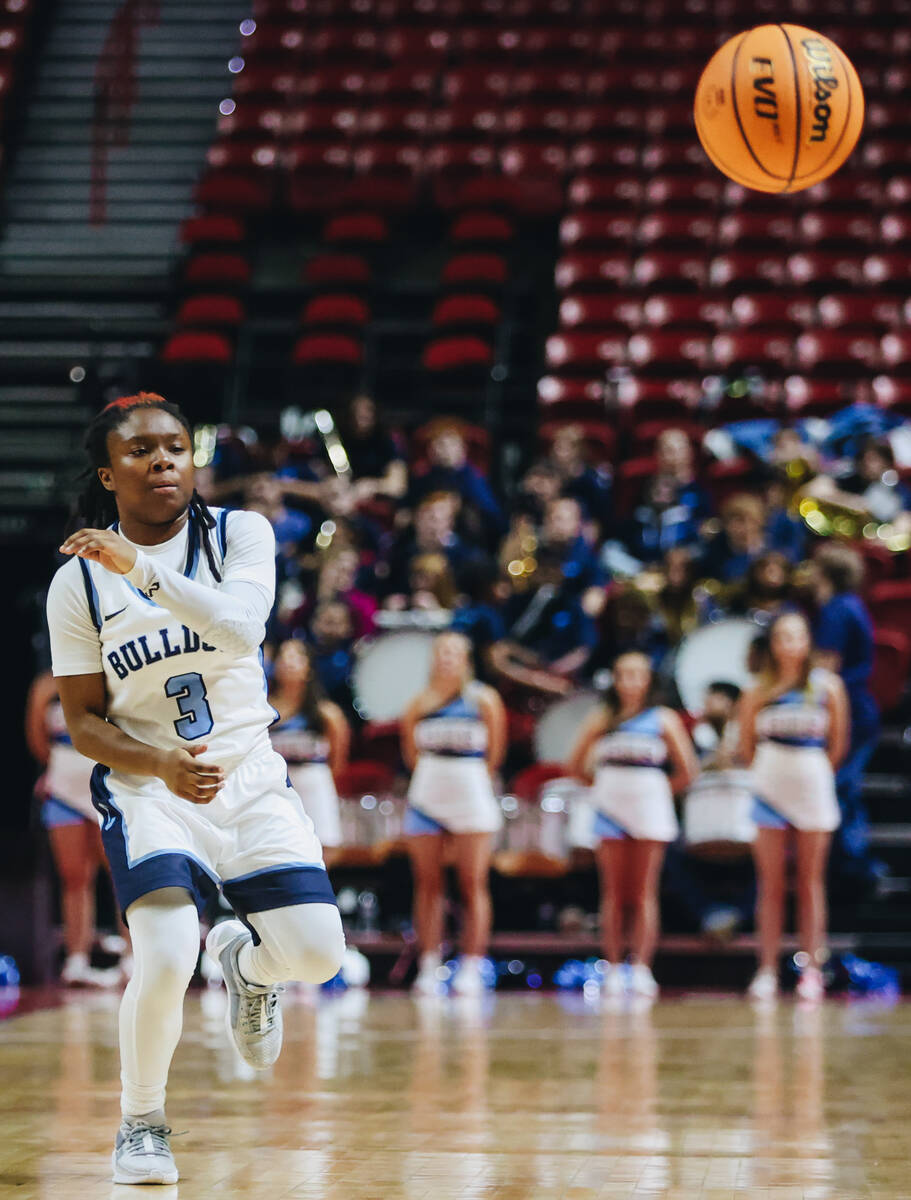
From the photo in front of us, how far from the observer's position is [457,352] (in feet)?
37.5

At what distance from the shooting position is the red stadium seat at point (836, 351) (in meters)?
11.2

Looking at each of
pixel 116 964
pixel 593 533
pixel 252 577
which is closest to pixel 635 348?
pixel 593 533

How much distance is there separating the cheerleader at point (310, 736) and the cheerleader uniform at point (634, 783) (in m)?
1.18

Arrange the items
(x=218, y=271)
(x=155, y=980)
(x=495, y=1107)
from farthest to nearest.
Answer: (x=218, y=271)
(x=495, y=1107)
(x=155, y=980)

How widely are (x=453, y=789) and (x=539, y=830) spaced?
54cm

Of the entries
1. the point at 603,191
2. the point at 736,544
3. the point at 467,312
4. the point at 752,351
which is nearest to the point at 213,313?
the point at 467,312

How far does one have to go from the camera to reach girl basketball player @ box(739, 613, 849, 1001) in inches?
291

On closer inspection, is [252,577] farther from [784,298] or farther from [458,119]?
[458,119]

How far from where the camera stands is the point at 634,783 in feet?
24.8

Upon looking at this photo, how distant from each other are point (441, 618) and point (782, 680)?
1653 mm

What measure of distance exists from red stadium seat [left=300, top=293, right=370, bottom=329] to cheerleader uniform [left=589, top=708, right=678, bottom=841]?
16.6 ft

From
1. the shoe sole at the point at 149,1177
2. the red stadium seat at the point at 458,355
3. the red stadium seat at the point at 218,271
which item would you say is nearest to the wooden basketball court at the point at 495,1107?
the shoe sole at the point at 149,1177

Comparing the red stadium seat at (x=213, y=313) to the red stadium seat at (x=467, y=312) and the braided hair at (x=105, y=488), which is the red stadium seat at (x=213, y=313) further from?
the braided hair at (x=105, y=488)

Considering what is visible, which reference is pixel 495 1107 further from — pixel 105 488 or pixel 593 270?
pixel 593 270
